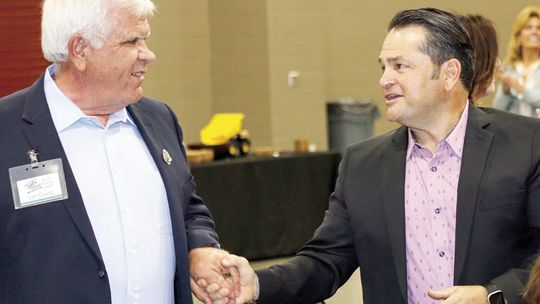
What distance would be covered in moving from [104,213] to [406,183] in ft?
2.76

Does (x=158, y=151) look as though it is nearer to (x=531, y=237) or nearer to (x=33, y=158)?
(x=33, y=158)

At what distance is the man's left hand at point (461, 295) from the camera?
8.47 ft

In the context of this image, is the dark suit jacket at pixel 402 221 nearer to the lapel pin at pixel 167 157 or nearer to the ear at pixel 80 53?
the lapel pin at pixel 167 157

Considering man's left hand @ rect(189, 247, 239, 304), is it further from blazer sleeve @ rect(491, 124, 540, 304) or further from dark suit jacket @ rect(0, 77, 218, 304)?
blazer sleeve @ rect(491, 124, 540, 304)

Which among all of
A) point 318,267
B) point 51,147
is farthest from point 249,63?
point 51,147

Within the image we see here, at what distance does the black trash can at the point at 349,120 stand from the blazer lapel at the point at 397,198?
20.6 ft

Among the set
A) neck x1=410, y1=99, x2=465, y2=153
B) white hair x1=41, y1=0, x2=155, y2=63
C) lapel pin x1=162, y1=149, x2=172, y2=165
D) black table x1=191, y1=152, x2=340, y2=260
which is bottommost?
black table x1=191, y1=152, x2=340, y2=260

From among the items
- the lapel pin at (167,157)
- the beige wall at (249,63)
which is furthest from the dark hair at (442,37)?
the beige wall at (249,63)

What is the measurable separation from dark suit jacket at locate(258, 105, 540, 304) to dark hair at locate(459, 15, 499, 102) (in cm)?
73

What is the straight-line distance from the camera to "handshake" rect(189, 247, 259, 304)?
113 inches

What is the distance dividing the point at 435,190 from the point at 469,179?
0.10 metres

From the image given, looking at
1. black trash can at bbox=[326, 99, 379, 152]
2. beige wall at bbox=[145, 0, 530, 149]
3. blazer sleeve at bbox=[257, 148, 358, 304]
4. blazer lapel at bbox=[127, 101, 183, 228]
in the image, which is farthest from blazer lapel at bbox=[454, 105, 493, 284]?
black trash can at bbox=[326, 99, 379, 152]

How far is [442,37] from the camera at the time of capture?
9.32 ft

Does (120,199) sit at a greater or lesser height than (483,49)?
lesser
